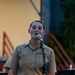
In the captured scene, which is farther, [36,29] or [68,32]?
[68,32]

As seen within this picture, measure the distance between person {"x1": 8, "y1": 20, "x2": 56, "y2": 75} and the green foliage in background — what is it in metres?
11.2

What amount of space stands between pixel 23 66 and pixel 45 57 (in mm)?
314

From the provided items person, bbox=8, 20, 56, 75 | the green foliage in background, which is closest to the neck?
person, bbox=8, 20, 56, 75

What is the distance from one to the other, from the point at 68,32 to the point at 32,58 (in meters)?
11.8

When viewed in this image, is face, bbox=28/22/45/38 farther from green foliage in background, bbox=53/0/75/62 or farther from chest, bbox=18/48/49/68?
green foliage in background, bbox=53/0/75/62

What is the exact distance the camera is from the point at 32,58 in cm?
550

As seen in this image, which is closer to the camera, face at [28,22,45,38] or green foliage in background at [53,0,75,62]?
face at [28,22,45,38]

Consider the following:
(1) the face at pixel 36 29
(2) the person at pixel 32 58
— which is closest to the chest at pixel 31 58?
(2) the person at pixel 32 58

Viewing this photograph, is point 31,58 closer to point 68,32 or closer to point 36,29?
point 36,29

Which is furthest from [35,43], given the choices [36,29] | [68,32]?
→ [68,32]

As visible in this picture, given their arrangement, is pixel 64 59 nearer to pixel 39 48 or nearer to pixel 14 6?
pixel 14 6

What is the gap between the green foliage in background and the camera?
16.9 metres

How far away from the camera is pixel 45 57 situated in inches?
214

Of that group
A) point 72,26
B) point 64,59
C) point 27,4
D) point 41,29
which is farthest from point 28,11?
point 41,29
